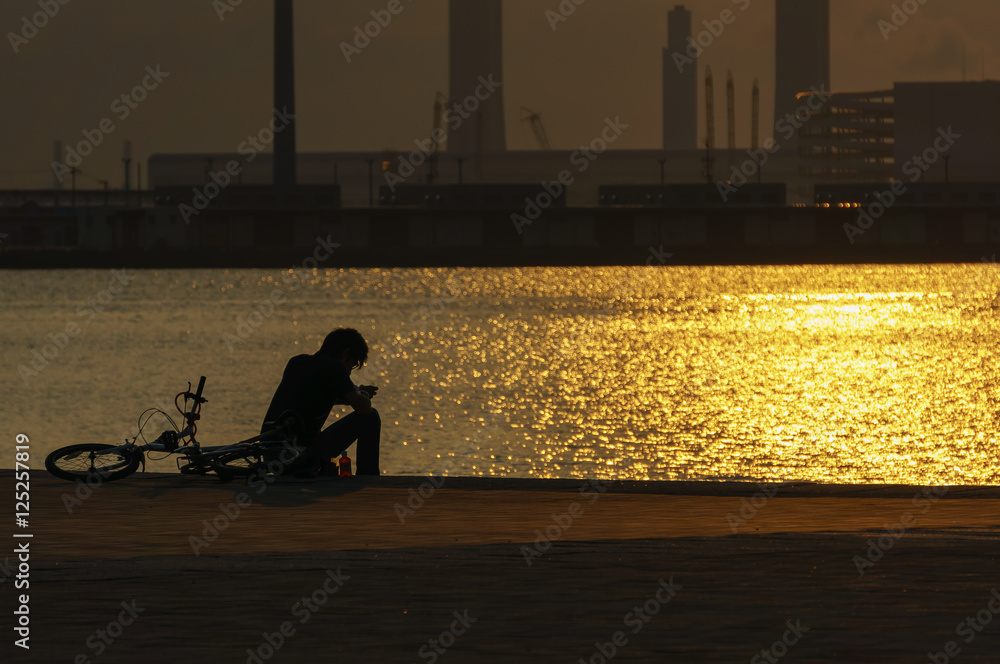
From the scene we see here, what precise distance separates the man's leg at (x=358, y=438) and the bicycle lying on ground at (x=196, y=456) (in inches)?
15.1

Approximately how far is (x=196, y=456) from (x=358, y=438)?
1329 millimetres

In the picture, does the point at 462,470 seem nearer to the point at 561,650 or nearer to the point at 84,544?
the point at 84,544

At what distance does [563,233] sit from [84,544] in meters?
152

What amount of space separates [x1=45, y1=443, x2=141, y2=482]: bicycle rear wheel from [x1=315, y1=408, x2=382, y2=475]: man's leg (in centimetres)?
151

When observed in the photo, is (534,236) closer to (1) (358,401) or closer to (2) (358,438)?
(2) (358,438)

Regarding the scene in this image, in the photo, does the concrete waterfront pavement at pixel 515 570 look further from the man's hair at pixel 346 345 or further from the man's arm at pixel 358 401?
the man's hair at pixel 346 345

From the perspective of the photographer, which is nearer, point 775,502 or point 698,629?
point 698,629

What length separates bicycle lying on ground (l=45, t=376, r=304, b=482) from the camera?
11750 mm

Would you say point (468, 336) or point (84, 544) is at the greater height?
point (84, 544)

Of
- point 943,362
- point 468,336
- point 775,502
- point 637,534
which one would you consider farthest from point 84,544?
point 468,336

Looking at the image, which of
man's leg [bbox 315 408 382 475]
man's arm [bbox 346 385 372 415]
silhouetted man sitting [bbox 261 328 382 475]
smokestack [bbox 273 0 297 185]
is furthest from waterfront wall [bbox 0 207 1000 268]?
silhouetted man sitting [bbox 261 328 382 475]

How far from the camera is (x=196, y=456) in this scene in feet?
39.3

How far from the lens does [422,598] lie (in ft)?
25.2

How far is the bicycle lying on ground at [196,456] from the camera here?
1175 cm
